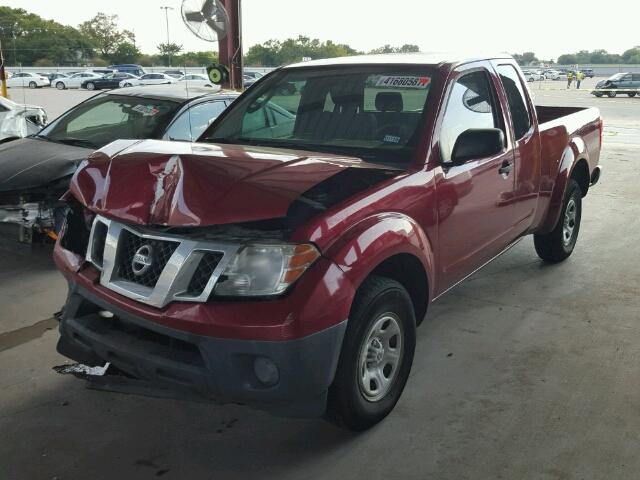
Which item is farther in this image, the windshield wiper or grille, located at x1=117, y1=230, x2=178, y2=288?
the windshield wiper

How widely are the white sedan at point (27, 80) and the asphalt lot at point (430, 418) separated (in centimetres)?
1073

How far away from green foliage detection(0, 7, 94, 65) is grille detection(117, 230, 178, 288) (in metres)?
9.84

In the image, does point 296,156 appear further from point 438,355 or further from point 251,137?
point 438,355

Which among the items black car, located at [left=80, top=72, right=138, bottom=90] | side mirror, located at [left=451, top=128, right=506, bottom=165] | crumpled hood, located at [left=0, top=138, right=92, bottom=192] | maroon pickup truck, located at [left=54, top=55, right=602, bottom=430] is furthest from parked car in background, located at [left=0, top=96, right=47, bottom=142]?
black car, located at [left=80, top=72, right=138, bottom=90]

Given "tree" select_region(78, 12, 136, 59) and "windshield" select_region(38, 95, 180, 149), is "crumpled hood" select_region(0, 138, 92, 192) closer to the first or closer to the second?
"windshield" select_region(38, 95, 180, 149)

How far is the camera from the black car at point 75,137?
5.20 m

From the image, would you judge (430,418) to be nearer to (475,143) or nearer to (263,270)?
(263,270)

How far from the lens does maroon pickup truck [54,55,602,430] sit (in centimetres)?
248

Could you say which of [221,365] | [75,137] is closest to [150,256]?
[221,365]

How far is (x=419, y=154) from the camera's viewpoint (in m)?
3.31

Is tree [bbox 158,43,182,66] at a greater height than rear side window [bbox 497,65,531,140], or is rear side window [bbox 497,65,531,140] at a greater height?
tree [bbox 158,43,182,66]

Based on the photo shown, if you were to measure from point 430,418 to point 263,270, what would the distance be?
1.27 m

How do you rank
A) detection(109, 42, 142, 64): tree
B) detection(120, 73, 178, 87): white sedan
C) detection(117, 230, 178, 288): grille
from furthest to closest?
detection(120, 73, 178, 87): white sedan → detection(109, 42, 142, 64): tree → detection(117, 230, 178, 288): grille

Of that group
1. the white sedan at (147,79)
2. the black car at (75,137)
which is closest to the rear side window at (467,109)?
the black car at (75,137)
